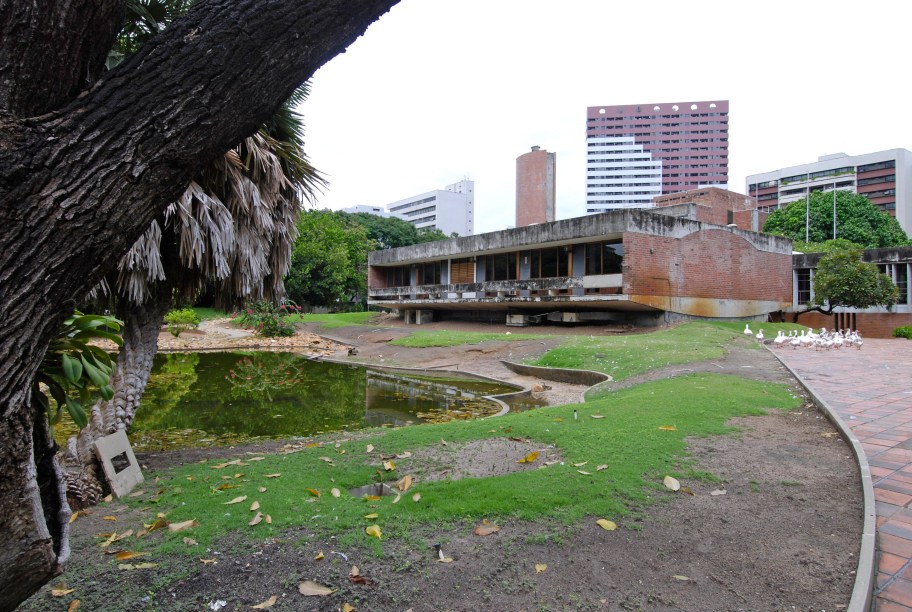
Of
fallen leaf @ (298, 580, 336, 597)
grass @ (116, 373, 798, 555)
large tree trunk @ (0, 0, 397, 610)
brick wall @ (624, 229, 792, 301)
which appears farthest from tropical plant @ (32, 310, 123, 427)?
brick wall @ (624, 229, 792, 301)

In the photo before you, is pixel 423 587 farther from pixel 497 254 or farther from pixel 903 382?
pixel 497 254

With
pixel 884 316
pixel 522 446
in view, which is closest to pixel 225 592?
pixel 522 446

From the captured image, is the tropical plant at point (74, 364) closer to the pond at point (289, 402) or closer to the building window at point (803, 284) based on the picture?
the pond at point (289, 402)

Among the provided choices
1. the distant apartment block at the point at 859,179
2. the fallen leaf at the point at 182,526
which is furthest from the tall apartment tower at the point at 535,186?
the distant apartment block at the point at 859,179

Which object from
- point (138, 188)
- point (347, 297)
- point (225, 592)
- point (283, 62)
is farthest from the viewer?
point (347, 297)

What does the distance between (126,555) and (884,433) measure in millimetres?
6831

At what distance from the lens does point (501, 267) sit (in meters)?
28.6

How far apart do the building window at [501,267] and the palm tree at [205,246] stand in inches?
842

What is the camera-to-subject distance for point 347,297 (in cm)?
4953

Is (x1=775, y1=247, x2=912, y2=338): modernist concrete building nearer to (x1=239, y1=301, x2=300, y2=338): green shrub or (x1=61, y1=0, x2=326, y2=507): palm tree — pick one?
(x1=239, y1=301, x2=300, y2=338): green shrub

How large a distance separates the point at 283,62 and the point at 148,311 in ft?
18.7

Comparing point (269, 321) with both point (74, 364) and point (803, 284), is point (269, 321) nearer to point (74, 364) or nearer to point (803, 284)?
point (74, 364)

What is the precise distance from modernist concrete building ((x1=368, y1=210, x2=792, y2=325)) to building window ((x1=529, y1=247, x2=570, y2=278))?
5 cm

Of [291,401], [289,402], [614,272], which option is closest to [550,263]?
[614,272]
